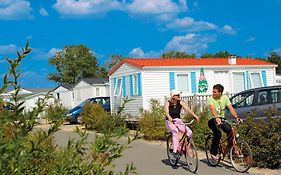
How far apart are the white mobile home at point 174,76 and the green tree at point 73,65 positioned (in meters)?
49.3

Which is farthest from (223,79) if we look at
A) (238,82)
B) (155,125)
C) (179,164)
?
(179,164)

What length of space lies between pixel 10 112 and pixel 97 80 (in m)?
43.9

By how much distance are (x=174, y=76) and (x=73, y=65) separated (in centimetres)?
5432

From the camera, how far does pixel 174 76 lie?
25891 millimetres

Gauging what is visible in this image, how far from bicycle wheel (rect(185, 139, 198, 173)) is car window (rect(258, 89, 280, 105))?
5.59 m

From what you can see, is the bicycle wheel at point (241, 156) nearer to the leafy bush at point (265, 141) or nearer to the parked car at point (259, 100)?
the leafy bush at point (265, 141)

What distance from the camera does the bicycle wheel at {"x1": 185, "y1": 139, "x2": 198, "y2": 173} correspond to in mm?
9703

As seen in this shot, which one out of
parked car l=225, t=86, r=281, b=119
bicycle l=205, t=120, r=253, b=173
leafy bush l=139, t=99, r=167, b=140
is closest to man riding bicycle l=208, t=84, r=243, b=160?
bicycle l=205, t=120, r=253, b=173

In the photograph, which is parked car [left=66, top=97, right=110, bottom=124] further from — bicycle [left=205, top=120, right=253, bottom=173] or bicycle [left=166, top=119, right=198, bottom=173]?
bicycle [left=205, top=120, right=253, bottom=173]

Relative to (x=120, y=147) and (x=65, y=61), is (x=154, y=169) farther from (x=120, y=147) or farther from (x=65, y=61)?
(x=65, y=61)

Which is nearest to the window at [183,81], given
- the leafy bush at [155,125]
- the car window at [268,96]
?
the leafy bush at [155,125]

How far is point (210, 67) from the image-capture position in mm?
27062

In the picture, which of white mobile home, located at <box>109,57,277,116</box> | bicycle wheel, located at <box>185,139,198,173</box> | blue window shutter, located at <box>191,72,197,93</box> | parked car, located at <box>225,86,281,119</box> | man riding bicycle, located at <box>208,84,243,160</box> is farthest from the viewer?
blue window shutter, located at <box>191,72,197,93</box>

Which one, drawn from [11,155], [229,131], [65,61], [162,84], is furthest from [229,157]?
[65,61]
